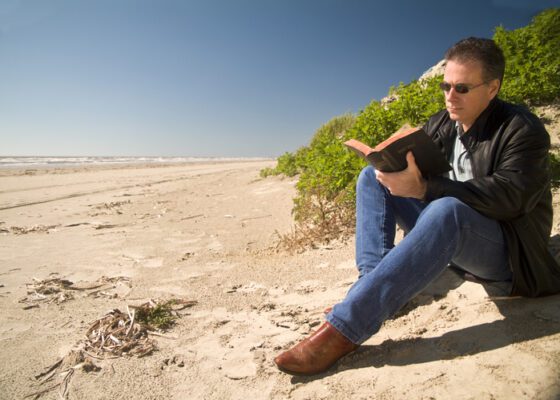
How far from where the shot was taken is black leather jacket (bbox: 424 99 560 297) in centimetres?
179

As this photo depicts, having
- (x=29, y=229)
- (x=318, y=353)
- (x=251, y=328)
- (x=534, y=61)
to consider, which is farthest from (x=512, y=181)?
(x=29, y=229)

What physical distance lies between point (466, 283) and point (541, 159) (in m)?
1.05

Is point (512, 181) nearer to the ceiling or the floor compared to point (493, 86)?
nearer to the floor

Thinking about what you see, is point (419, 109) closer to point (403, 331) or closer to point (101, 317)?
point (403, 331)

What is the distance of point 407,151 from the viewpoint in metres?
1.96

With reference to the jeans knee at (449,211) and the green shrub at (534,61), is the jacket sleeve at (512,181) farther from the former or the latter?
the green shrub at (534,61)

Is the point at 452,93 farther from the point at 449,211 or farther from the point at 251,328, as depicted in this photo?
the point at 251,328

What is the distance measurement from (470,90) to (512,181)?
0.65 m

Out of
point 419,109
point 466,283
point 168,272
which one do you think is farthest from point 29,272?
point 419,109

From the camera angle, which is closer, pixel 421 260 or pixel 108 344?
pixel 421 260

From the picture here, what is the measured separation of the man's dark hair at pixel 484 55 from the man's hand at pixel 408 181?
0.70 metres

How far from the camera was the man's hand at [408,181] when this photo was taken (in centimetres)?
199

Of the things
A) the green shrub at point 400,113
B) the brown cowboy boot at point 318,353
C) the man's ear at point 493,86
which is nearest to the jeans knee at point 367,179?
the man's ear at point 493,86

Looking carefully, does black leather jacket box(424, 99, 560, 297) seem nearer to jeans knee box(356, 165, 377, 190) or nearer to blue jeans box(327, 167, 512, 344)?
blue jeans box(327, 167, 512, 344)
